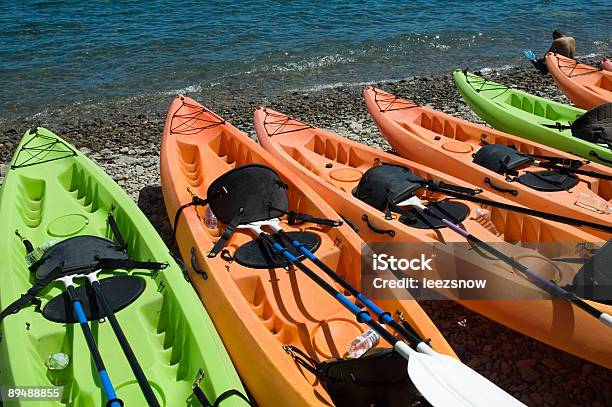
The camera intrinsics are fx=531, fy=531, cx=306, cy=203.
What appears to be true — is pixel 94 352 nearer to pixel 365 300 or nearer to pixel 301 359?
pixel 301 359

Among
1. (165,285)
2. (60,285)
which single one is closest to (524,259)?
(165,285)

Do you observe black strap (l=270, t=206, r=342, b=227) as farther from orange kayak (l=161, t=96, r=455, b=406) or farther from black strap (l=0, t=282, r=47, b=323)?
black strap (l=0, t=282, r=47, b=323)

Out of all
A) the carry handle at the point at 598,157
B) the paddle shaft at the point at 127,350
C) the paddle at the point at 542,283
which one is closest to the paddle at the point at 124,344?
the paddle shaft at the point at 127,350

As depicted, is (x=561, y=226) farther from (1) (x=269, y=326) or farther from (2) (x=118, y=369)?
(2) (x=118, y=369)

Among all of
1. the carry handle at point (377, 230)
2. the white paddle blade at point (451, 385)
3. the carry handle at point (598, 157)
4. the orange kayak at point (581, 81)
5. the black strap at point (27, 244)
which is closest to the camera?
the white paddle blade at point (451, 385)

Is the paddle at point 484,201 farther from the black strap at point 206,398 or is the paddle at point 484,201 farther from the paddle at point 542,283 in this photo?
the black strap at point 206,398

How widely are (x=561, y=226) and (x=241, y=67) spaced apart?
9.72 m

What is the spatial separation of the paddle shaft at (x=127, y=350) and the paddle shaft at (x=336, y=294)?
124 cm

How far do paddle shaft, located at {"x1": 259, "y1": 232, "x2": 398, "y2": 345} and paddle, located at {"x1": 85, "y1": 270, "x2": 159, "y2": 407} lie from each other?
1.24 m

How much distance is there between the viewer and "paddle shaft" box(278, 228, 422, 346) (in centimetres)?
293

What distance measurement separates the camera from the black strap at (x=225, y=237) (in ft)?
13.7

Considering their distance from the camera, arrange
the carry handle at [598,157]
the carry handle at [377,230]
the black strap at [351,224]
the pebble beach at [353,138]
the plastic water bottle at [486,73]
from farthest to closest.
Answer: the plastic water bottle at [486,73] < the carry handle at [598,157] < the black strap at [351,224] < the carry handle at [377,230] < the pebble beach at [353,138]

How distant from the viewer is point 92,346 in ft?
10.4

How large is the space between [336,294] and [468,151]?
11.1 feet
